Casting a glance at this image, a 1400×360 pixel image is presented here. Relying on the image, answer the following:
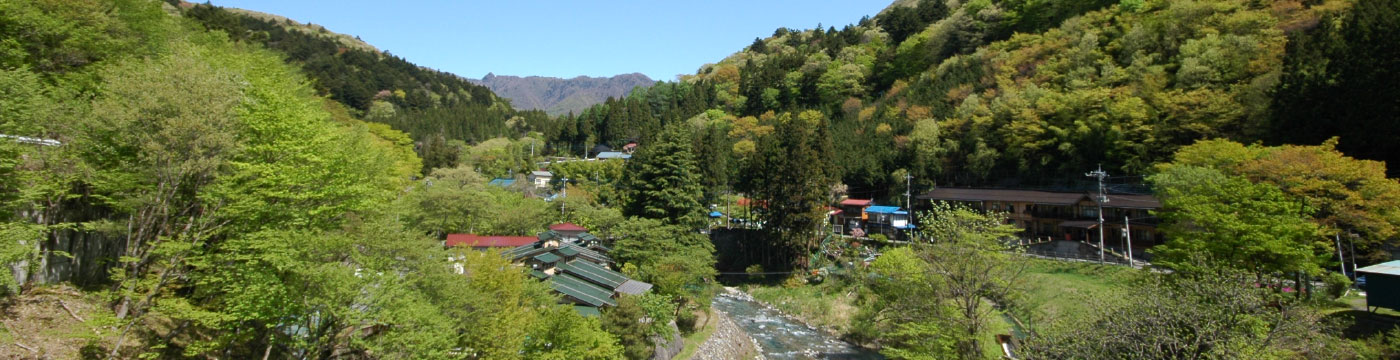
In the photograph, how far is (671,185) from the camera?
104 feet

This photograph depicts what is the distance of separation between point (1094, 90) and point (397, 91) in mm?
84883

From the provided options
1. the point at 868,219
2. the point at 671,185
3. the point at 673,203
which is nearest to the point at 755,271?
the point at 673,203

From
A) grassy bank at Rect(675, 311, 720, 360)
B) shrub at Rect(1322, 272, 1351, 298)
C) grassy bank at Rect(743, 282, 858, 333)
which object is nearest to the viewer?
shrub at Rect(1322, 272, 1351, 298)

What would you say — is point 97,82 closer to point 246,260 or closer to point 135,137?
point 135,137

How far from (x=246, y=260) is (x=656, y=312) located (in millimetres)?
10596

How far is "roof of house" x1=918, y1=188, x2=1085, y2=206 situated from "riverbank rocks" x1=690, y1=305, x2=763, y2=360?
691 inches

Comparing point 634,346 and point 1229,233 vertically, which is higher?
point 1229,233

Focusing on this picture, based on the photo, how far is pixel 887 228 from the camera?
35.5 metres

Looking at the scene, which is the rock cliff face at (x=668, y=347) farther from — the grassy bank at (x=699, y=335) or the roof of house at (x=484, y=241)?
the roof of house at (x=484, y=241)

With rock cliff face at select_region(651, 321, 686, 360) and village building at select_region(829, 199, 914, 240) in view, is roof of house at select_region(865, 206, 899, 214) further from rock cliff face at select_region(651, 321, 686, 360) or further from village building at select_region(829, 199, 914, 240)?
rock cliff face at select_region(651, 321, 686, 360)

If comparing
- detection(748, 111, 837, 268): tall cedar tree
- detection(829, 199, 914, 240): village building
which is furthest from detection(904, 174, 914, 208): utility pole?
detection(748, 111, 837, 268): tall cedar tree

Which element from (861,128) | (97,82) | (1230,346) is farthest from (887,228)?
(97,82)

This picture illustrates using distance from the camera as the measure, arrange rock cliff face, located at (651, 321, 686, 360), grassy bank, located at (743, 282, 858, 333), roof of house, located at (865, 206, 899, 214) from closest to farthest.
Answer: rock cliff face, located at (651, 321, 686, 360)
grassy bank, located at (743, 282, 858, 333)
roof of house, located at (865, 206, 899, 214)

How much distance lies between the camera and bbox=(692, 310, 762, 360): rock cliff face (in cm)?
2030
